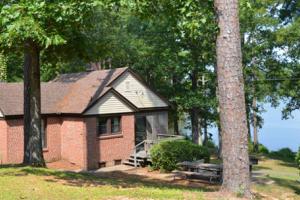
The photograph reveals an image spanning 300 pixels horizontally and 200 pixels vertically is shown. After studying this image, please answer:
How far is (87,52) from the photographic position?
18.5m

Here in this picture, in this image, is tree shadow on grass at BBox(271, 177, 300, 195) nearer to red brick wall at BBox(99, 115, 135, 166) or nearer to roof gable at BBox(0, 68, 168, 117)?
red brick wall at BBox(99, 115, 135, 166)

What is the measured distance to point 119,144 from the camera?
28.7m

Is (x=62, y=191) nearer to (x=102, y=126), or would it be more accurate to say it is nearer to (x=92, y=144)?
(x=92, y=144)

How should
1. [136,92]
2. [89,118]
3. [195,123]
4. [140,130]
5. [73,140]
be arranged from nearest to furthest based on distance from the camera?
[89,118] < [73,140] < [136,92] < [140,130] < [195,123]

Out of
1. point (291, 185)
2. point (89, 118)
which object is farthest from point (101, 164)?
point (291, 185)

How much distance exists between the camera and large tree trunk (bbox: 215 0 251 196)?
981 centimetres

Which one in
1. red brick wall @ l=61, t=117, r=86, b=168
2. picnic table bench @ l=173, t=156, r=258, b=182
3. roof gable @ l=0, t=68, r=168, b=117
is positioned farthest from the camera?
roof gable @ l=0, t=68, r=168, b=117

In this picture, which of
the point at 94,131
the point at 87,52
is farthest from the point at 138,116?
the point at 87,52

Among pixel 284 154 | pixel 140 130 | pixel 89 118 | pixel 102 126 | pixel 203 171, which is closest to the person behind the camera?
pixel 203 171

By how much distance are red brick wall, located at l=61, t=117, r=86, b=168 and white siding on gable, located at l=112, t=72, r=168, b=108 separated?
3875 millimetres

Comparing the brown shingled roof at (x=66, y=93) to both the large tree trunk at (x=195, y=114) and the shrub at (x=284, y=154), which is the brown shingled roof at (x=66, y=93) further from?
the shrub at (x=284, y=154)

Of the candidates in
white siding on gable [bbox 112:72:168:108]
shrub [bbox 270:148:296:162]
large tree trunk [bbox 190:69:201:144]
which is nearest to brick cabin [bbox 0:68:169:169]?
white siding on gable [bbox 112:72:168:108]

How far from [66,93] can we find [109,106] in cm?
376

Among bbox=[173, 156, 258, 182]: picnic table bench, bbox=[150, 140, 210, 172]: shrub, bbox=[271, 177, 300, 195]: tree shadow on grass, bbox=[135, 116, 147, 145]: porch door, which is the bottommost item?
bbox=[271, 177, 300, 195]: tree shadow on grass
